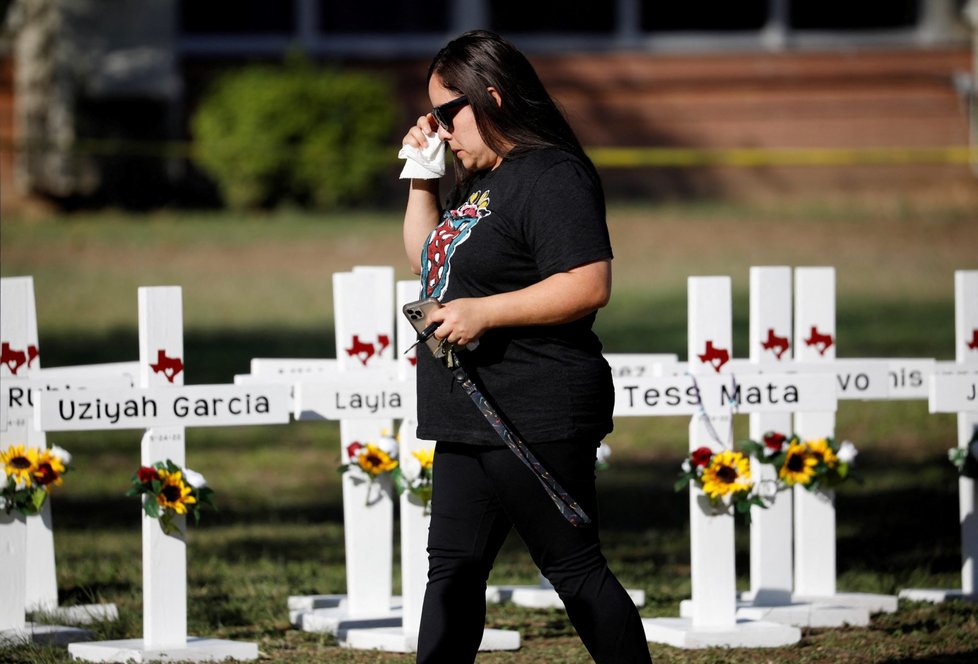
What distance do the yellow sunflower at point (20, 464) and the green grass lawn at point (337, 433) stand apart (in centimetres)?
53

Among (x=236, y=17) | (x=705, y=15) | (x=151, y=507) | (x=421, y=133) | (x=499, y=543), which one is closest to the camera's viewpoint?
(x=499, y=543)

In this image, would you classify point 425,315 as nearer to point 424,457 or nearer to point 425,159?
point 425,159

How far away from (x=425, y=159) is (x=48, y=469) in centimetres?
186

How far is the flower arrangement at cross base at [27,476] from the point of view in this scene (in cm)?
500

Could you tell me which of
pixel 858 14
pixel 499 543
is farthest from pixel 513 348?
pixel 858 14

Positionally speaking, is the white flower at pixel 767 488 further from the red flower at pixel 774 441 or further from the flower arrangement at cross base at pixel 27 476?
the flower arrangement at cross base at pixel 27 476

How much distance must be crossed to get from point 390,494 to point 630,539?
202 centimetres

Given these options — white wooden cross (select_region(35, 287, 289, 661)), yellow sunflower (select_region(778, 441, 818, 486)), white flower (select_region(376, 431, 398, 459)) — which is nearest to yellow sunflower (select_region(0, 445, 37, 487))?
white wooden cross (select_region(35, 287, 289, 661))

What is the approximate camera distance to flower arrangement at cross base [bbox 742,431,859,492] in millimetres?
5387

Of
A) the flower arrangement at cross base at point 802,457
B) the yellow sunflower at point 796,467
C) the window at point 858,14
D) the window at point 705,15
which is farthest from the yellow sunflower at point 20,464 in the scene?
the window at point 858,14

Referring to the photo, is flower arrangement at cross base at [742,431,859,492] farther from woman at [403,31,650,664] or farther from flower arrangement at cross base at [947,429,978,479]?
woman at [403,31,650,664]

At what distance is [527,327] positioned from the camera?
372 centimetres

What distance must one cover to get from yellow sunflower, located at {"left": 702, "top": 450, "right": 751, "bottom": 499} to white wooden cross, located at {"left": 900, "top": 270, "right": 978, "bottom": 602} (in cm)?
78

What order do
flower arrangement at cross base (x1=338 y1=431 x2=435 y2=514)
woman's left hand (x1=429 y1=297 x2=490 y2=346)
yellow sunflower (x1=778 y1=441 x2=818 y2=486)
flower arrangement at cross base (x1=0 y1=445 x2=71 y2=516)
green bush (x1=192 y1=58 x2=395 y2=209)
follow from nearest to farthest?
1. woman's left hand (x1=429 y1=297 x2=490 y2=346)
2. flower arrangement at cross base (x1=0 y1=445 x2=71 y2=516)
3. flower arrangement at cross base (x1=338 y1=431 x2=435 y2=514)
4. yellow sunflower (x1=778 y1=441 x2=818 y2=486)
5. green bush (x1=192 y1=58 x2=395 y2=209)
